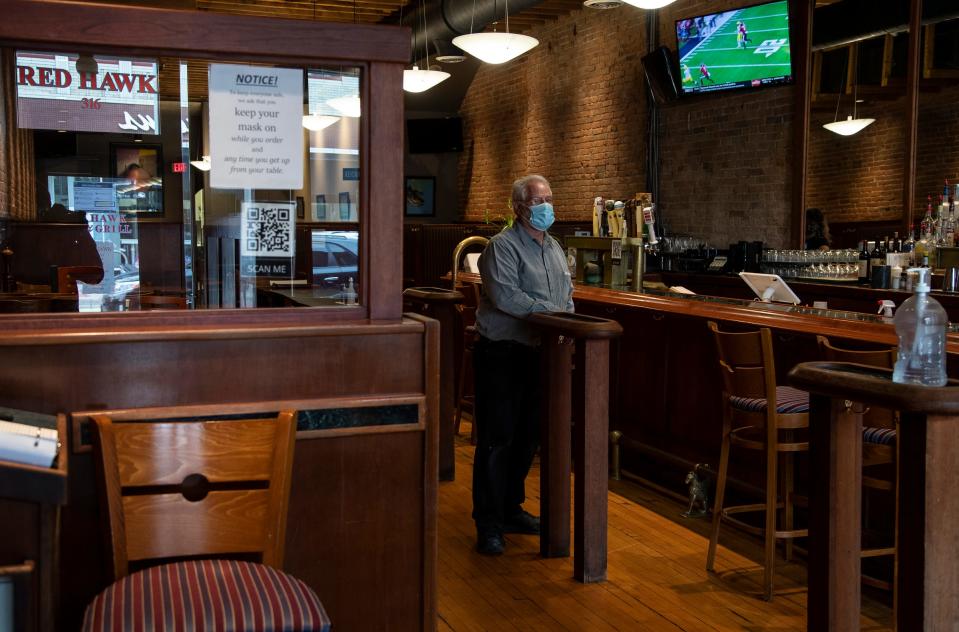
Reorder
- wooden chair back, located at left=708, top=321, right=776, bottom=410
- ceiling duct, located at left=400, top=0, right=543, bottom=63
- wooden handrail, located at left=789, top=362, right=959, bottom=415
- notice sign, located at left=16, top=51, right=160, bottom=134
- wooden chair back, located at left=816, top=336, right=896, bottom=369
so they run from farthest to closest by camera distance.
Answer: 1. ceiling duct, located at left=400, top=0, right=543, bottom=63
2. wooden chair back, located at left=708, top=321, right=776, bottom=410
3. wooden chair back, located at left=816, top=336, right=896, bottom=369
4. notice sign, located at left=16, top=51, right=160, bottom=134
5. wooden handrail, located at left=789, top=362, right=959, bottom=415

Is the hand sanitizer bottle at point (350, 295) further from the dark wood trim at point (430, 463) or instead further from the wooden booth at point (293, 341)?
the dark wood trim at point (430, 463)

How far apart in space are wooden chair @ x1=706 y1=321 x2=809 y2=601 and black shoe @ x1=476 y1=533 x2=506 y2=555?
34.7 inches

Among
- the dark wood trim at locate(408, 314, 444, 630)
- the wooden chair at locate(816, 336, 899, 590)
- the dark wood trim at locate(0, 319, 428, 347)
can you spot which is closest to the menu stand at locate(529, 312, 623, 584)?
the wooden chair at locate(816, 336, 899, 590)

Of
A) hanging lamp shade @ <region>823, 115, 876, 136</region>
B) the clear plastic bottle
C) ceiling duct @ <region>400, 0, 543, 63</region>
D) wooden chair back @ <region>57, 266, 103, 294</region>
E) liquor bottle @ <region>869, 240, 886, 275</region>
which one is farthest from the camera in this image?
ceiling duct @ <region>400, 0, 543, 63</region>

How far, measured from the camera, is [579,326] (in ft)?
12.1

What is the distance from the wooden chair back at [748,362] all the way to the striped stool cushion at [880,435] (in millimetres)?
400

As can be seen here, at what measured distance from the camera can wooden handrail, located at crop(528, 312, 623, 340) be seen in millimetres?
3656

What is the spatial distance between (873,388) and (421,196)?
13467mm

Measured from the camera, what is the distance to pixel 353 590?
277cm

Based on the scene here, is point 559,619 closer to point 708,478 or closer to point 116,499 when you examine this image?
point 708,478

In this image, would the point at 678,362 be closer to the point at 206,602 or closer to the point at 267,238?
the point at 267,238

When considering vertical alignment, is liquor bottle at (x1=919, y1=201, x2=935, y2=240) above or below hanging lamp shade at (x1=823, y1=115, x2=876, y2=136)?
below

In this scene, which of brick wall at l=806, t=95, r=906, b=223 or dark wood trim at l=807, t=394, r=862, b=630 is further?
brick wall at l=806, t=95, r=906, b=223

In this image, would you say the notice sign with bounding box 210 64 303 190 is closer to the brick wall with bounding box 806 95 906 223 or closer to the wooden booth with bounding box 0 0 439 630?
the wooden booth with bounding box 0 0 439 630
